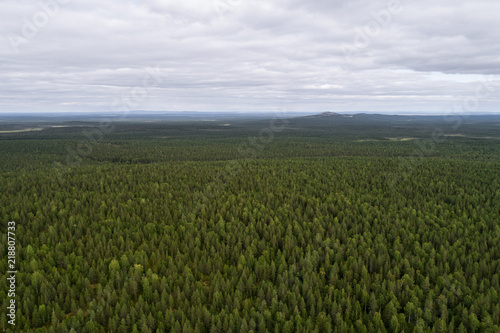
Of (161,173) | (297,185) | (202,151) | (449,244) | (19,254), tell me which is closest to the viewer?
(19,254)

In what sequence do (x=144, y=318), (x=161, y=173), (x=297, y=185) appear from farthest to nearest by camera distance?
(x=161, y=173), (x=297, y=185), (x=144, y=318)

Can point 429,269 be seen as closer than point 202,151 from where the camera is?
Yes

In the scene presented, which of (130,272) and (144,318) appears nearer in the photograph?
(144,318)

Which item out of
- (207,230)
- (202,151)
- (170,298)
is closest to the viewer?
(170,298)

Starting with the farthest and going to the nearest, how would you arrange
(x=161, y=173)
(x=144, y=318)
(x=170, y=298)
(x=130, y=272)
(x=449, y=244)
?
(x=161, y=173) → (x=449, y=244) → (x=130, y=272) → (x=170, y=298) → (x=144, y=318)

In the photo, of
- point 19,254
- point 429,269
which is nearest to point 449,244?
point 429,269

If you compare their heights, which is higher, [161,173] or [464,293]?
[161,173]

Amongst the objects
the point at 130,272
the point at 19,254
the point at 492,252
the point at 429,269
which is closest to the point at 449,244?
the point at 492,252

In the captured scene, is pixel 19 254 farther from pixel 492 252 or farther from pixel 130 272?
pixel 492 252

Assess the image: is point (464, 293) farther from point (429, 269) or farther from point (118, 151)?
point (118, 151)
